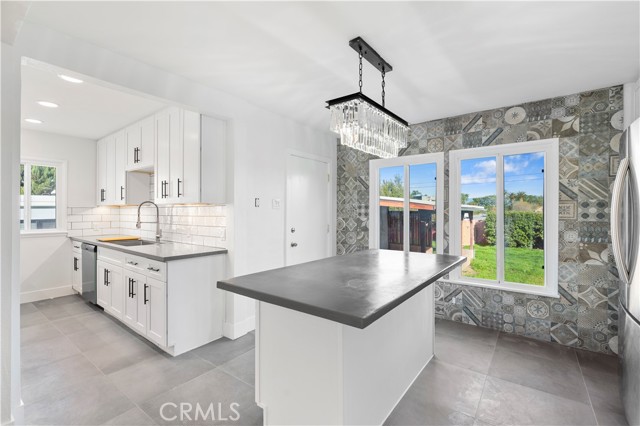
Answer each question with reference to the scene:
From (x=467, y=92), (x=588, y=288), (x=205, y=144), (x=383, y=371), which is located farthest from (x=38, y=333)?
(x=588, y=288)

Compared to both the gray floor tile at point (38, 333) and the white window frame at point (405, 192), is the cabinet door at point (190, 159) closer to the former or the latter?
the gray floor tile at point (38, 333)

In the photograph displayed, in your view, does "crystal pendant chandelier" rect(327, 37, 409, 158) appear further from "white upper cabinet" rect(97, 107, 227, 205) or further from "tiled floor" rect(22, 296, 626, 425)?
"tiled floor" rect(22, 296, 626, 425)

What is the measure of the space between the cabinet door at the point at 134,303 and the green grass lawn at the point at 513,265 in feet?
11.7

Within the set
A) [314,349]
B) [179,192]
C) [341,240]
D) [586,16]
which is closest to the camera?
[314,349]

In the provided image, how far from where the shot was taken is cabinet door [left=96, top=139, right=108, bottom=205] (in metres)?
4.63

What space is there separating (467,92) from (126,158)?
428 cm

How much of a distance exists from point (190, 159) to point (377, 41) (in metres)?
2.10

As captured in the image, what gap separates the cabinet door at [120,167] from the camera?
4.14 metres

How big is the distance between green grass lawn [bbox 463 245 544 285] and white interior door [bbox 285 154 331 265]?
1.94 metres

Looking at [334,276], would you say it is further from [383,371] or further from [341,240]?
[341,240]

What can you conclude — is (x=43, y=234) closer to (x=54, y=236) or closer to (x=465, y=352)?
(x=54, y=236)

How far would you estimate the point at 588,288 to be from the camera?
2.83 metres

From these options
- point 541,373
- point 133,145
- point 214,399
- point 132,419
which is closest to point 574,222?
point 541,373

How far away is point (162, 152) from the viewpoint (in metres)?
3.43
